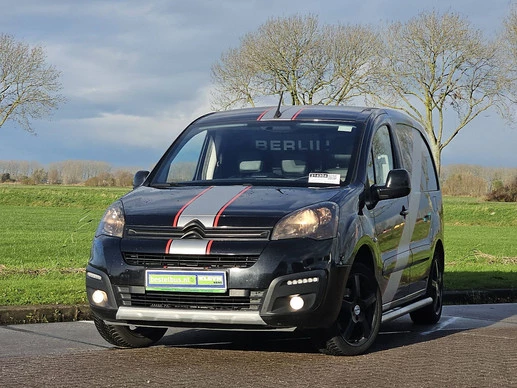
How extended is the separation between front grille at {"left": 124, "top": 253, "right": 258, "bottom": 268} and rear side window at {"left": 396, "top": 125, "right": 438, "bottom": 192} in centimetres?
288

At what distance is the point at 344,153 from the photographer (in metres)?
7.75

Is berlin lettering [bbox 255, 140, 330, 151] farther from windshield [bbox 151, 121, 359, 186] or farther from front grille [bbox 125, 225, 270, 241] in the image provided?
front grille [bbox 125, 225, 270, 241]

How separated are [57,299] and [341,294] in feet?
13.7

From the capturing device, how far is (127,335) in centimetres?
747

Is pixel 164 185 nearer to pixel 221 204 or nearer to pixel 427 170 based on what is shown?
pixel 221 204

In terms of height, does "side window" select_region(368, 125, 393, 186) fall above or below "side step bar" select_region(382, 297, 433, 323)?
above

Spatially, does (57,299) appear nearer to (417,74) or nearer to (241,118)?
(241,118)

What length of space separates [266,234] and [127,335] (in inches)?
63.1

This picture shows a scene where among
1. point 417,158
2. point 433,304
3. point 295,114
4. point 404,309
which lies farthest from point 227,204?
point 433,304

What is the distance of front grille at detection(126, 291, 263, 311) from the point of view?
6.49 metres

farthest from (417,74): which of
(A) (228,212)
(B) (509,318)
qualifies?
(A) (228,212)

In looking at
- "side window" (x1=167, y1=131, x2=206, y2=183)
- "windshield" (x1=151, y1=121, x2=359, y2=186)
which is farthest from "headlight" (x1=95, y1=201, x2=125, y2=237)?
"side window" (x1=167, y1=131, x2=206, y2=183)

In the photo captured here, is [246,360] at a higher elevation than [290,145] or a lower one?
lower

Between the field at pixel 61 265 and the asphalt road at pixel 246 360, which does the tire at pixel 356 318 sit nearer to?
the asphalt road at pixel 246 360
